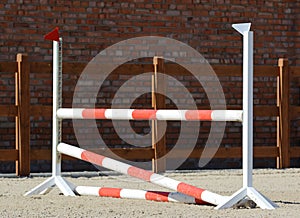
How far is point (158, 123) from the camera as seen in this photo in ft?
34.1

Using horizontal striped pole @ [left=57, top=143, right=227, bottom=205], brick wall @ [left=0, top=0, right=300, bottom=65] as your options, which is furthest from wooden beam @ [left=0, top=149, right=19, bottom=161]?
horizontal striped pole @ [left=57, top=143, right=227, bottom=205]

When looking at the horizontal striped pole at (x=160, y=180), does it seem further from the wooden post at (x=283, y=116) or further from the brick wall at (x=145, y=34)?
the wooden post at (x=283, y=116)

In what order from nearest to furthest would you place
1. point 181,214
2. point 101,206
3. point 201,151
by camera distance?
point 181,214, point 101,206, point 201,151

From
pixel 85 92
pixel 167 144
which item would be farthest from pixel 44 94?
pixel 167 144

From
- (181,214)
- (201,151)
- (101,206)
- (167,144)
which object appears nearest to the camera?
(181,214)

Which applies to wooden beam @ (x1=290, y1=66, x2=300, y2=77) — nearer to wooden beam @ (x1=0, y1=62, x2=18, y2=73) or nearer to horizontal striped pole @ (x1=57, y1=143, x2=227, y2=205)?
wooden beam @ (x1=0, y1=62, x2=18, y2=73)

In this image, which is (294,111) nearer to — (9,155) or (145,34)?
(145,34)

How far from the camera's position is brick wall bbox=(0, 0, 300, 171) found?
10.9m

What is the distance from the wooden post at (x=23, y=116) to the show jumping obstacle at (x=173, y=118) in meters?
2.60

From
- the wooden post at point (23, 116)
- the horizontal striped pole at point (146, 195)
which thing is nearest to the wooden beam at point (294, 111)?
the wooden post at point (23, 116)

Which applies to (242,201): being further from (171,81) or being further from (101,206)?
(171,81)

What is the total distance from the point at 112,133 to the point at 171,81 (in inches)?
43.2

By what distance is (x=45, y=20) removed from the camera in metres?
11.0

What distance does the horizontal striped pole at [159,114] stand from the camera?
609cm
